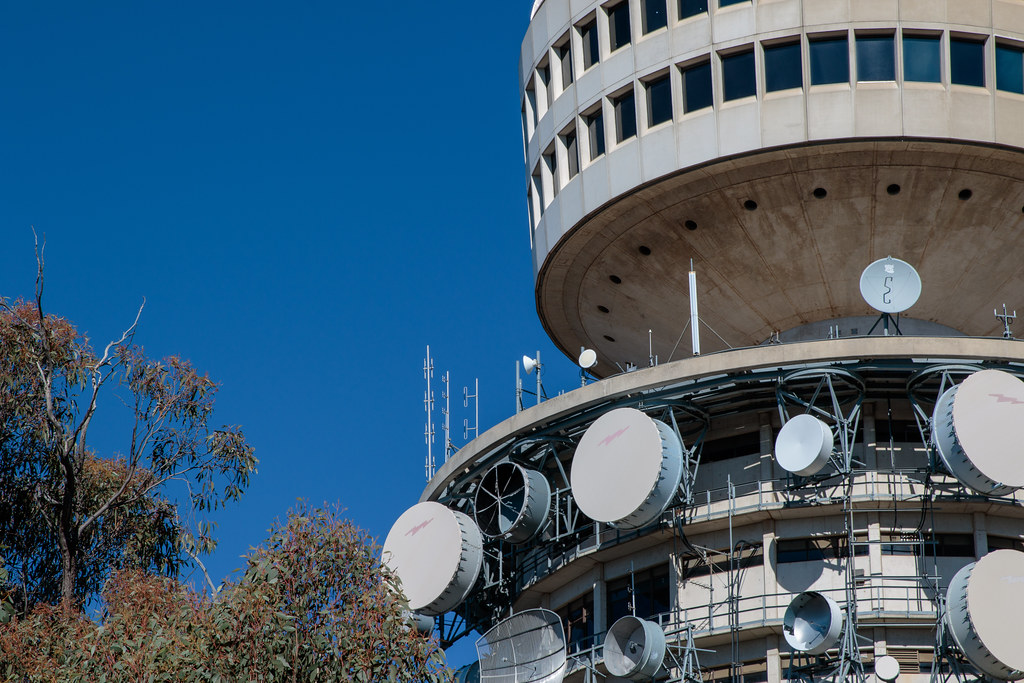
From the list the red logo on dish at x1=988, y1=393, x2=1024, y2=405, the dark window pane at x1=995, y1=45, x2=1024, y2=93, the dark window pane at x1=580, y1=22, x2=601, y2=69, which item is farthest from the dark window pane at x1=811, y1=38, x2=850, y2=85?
the red logo on dish at x1=988, y1=393, x2=1024, y2=405

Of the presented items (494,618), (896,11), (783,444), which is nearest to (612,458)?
(783,444)

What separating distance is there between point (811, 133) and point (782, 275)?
3.90 m

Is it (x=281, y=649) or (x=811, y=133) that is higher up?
(x=811, y=133)

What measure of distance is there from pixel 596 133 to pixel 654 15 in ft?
10.6

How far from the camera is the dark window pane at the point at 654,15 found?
39.0m

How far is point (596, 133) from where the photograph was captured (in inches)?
1597

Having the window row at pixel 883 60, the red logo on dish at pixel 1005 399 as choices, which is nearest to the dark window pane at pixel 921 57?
the window row at pixel 883 60

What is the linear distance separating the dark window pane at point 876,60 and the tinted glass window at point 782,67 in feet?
4.50

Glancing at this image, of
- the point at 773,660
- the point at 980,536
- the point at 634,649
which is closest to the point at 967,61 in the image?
the point at 980,536

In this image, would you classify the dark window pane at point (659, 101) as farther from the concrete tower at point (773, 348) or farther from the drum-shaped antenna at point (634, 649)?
the drum-shaped antenna at point (634, 649)

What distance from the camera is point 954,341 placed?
114 ft

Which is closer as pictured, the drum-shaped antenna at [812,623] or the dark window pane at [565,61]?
the drum-shaped antenna at [812,623]

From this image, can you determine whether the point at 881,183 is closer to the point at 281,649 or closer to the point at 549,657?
the point at 549,657

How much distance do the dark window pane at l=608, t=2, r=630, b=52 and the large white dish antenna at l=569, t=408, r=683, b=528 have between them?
32.3ft
